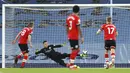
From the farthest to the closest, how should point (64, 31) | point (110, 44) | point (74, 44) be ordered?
point (64, 31), point (110, 44), point (74, 44)

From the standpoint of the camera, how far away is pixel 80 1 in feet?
94.5

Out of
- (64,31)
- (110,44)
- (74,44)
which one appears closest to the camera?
(74,44)

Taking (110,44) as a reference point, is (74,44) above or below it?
above

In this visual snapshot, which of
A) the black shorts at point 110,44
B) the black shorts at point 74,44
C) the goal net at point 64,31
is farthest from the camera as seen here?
the goal net at point 64,31

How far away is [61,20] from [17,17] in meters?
2.00

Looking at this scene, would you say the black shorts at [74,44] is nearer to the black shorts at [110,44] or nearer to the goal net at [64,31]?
the black shorts at [110,44]

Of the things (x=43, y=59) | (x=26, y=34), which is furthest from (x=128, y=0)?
(x=26, y=34)

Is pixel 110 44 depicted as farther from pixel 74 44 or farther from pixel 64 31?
pixel 64 31

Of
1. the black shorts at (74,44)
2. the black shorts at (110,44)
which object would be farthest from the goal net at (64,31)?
the black shorts at (74,44)

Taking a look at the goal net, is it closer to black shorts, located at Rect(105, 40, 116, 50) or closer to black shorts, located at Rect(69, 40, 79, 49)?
black shorts, located at Rect(105, 40, 116, 50)

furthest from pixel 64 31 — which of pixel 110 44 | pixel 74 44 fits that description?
pixel 74 44

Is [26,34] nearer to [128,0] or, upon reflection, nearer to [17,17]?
[17,17]

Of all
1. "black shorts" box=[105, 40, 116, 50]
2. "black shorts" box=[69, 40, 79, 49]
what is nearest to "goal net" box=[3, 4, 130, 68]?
"black shorts" box=[105, 40, 116, 50]

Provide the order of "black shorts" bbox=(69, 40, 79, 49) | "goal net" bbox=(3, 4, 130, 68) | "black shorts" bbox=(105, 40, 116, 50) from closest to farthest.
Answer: "black shorts" bbox=(69, 40, 79, 49), "black shorts" bbox=(105, 40, 116, 50), "goal net" bbox=(3, 4, 130, 68)
